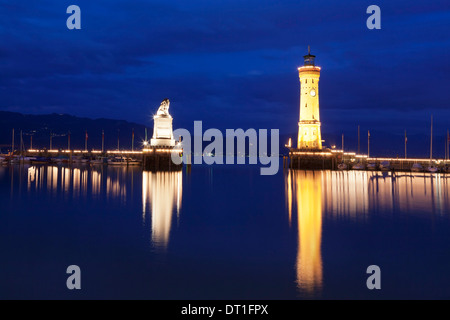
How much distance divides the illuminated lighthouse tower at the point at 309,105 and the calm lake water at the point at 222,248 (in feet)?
173

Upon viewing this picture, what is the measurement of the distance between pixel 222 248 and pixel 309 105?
69530 millimetres

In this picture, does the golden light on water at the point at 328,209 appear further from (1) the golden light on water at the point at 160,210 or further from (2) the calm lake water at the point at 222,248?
(1) the golden light on water at the point at 160,210

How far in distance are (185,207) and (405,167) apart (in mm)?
70066

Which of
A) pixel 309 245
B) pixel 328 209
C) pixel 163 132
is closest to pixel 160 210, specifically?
pixel 328 209

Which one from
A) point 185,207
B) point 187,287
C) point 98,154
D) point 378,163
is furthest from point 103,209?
point 98,154

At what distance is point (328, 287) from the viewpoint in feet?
40.6

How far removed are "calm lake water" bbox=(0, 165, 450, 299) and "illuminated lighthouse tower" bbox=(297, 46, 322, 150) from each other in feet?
173

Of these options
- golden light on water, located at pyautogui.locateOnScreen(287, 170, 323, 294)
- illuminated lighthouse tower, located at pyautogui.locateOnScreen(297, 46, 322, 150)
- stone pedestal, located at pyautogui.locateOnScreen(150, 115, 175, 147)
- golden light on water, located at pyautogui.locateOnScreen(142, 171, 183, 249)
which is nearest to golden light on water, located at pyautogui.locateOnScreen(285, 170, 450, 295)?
golden light on water, located at pyautogui.locateOnScreen(287, 170, 323, 294)

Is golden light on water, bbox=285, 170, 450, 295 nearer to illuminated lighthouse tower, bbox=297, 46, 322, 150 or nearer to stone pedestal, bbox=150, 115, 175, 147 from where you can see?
stone pedestal, bbox=150, 115, 175, 147

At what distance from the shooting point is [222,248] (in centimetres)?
1741

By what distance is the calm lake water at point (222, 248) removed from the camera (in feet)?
40.4

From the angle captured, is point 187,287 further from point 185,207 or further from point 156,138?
point 156,138

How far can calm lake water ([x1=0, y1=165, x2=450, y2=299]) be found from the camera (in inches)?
485

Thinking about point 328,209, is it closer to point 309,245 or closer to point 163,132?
point 309,245
